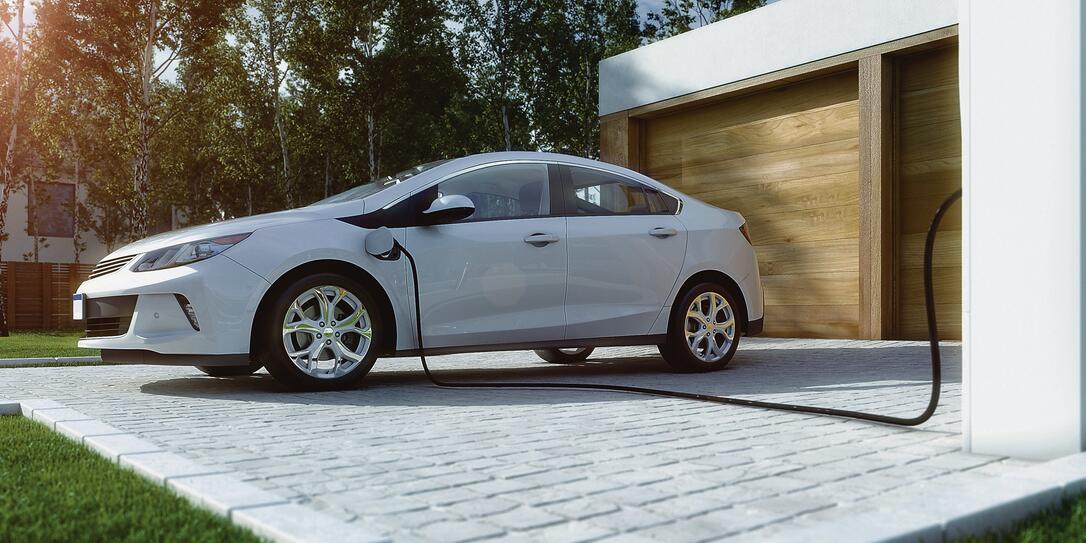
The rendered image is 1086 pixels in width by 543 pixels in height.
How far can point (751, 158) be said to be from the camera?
12.1 m

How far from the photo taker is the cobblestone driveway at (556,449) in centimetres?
258

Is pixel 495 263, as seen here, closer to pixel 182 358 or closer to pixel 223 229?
pixel 223 229

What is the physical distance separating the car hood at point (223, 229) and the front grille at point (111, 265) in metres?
0.03

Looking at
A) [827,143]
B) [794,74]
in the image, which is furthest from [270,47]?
[827,143]

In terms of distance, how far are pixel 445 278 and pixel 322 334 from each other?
84cm

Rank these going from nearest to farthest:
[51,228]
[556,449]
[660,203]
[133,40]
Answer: [556,449] < [660,203] < [133,40] < [51,228]

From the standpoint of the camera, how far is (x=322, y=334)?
577 cm

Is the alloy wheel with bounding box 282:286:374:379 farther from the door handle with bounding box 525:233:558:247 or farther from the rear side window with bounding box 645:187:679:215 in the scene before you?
the rear side window with bounding box 645:187:679:215

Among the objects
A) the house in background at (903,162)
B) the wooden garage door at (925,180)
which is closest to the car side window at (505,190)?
the house in background at (903,162)

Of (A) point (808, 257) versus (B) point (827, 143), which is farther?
(A) point (808, 257)

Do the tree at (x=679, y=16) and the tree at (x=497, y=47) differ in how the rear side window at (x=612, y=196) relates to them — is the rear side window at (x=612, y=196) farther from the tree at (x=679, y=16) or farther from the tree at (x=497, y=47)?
the tree at (x=679, y=16)

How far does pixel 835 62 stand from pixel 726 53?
1.65m

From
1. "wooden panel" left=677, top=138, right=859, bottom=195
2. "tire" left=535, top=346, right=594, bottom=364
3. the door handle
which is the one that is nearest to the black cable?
the door handle

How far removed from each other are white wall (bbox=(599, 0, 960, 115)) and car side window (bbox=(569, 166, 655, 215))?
4.57 metres
